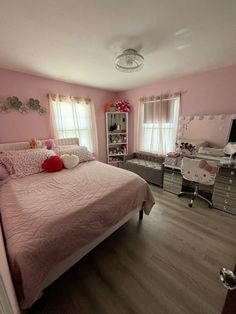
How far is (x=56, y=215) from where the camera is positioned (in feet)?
3.65

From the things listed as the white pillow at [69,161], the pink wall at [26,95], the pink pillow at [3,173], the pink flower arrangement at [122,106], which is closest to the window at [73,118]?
the pink wall at [26,95]

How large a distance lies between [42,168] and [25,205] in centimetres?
96

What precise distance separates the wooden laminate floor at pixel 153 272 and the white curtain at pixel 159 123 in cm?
185

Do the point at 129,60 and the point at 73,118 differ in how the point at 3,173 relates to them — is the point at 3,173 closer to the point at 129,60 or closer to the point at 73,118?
the point at 73,118

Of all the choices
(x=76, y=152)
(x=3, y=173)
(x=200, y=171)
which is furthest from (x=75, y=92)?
(x=200, y=171)

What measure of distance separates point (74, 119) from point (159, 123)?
2.04 m

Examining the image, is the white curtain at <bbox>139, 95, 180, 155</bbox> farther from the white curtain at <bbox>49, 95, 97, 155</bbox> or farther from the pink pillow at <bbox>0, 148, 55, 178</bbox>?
the pink pillow at <bbox>0, 148, 55, 178</bbox>

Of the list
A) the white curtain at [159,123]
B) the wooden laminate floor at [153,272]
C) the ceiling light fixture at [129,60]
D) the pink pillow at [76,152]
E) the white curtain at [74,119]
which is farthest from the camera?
the white curtain at [159,123]

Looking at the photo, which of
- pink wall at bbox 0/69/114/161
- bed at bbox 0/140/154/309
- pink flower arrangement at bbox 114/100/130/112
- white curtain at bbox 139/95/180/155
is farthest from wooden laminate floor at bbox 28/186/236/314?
pink flower arrangement at bbox 114/100/130/112

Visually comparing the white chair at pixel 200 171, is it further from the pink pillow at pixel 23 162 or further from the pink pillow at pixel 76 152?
the pink pillow at pixel 23 162

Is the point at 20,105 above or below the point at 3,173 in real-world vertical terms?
above

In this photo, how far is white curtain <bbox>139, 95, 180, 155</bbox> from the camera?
3127 millimetres

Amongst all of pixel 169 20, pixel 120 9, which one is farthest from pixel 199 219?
pixel 120 9

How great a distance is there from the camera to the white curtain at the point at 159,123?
3.13 metres
